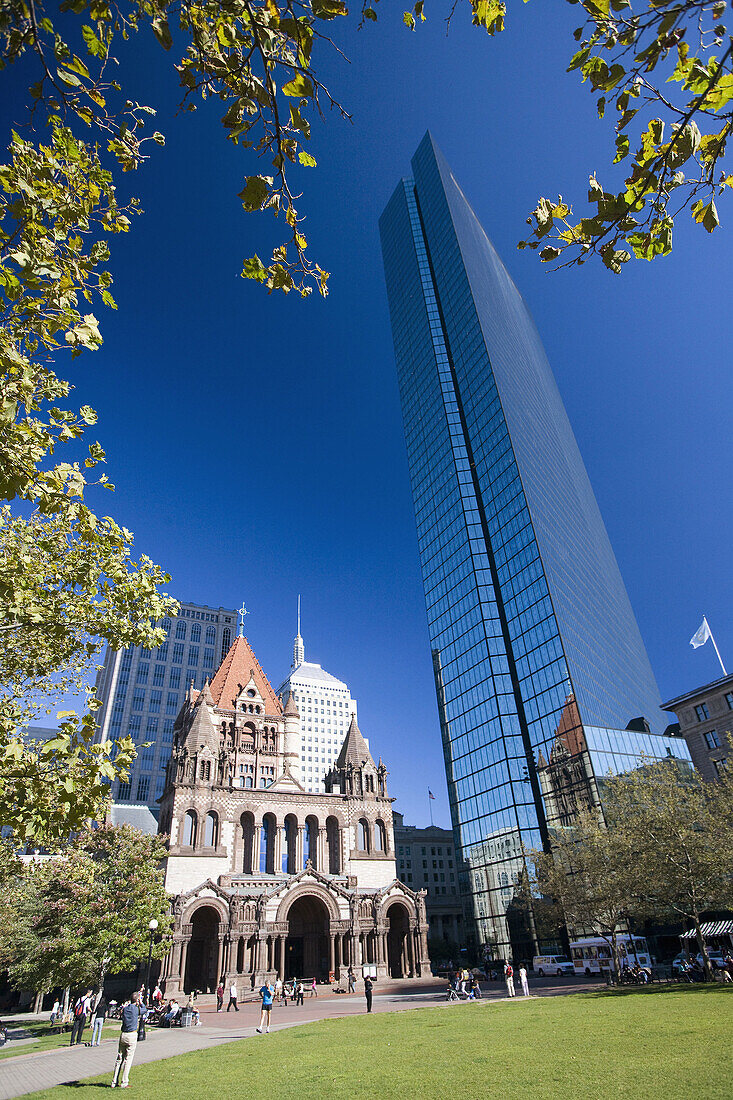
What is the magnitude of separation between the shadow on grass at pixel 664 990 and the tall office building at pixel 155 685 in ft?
281

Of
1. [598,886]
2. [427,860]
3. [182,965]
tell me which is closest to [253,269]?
[598,886]

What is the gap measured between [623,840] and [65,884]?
28.2 metres

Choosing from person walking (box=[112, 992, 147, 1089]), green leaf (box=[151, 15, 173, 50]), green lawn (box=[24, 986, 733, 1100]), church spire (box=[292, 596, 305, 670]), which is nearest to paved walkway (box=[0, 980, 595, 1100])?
green lawn (box=[24, 986, 733, 1100])

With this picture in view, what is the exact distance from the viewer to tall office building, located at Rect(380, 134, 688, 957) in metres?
66.1

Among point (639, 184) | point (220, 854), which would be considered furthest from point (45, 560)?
point (220, 854)

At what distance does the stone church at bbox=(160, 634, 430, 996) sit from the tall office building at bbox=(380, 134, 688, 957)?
1736 centimetres

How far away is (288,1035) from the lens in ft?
70.2

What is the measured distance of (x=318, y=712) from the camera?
156m

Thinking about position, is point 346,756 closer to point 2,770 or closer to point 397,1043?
point 397,1043

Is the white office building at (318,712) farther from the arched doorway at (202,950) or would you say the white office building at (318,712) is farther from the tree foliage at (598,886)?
the tree foliage at (598,886)

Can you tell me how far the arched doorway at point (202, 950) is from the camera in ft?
144

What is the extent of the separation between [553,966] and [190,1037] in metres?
39.3

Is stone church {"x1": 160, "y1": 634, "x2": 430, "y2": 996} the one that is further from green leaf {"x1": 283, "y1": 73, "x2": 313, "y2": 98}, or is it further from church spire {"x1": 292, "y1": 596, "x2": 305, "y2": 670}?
church spire {"x1": 292, "y1": 596, "x2": 305, "y2": 670}

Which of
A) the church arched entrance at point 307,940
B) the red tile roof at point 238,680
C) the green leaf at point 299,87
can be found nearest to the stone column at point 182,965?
the church arched entrance at point 307,940
